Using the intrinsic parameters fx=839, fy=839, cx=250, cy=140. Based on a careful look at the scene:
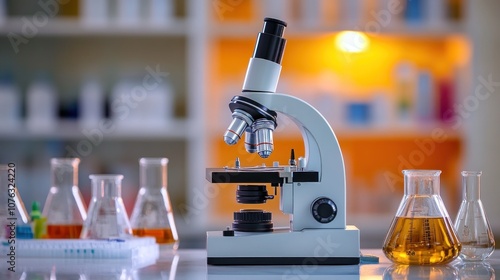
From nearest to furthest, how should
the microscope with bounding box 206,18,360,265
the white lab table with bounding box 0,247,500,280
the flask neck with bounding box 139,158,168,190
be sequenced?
1. the white lab table with bounding box 0,247,500,280
2. the microscope with bounding box 206,18,360,265
3. the flask neck with bounding box 139,158,168,190

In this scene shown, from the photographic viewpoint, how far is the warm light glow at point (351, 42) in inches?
135

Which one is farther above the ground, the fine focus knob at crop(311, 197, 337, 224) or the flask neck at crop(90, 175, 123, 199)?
the flask neck at crop(90, 175, 123, 199)

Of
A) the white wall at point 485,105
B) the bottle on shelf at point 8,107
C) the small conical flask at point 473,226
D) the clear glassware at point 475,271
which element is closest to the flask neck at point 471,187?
the small conical flask at point 473,226

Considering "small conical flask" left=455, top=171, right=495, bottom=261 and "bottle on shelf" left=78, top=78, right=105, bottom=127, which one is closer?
"small conical flask" left=455, top=171, right=495, bottom=261

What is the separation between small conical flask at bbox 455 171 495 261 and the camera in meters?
1.52

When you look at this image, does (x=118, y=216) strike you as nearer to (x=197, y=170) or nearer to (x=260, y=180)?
(x=260, y=180)

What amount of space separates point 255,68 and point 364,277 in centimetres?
41

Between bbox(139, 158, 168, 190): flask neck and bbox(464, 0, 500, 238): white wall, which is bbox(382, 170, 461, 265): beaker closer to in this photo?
bbox(139, 158, 168, 190): flask neck

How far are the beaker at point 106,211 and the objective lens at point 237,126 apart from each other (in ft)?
0.93

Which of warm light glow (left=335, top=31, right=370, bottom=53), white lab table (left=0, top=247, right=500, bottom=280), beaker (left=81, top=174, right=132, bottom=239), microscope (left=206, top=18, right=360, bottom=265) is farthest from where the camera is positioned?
warm light glow (left=335, top=31, right=370, bottom=53)

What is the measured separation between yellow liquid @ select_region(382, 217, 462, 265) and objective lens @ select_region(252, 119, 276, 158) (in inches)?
10.1

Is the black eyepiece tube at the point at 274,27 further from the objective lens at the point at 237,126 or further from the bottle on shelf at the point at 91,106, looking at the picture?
the bottle on shelf at the point at 91,106

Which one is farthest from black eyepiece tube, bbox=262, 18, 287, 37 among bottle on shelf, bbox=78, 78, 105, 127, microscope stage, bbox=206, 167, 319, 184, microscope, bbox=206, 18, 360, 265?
bottle on shelf, bbox=78, 78, 105, 127

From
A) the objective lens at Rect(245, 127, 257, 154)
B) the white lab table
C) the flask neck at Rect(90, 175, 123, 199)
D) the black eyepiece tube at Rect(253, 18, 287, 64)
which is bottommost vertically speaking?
the white lab table
